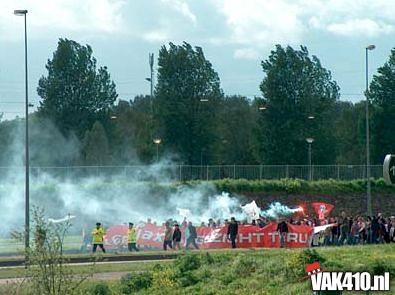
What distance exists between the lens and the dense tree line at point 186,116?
84.4 meters

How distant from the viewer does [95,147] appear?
273 feet

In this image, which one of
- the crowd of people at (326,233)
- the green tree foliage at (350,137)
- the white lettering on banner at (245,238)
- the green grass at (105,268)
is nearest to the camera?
the green grass at (105,268)

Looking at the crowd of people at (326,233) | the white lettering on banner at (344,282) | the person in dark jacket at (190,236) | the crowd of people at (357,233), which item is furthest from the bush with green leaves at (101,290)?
the person in dark jacket at (190,236)

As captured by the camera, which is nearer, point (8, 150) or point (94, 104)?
point (8, 150)

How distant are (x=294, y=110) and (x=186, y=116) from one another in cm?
978

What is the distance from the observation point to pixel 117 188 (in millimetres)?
62125

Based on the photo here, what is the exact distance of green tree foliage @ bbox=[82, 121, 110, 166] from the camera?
83062 millimetres

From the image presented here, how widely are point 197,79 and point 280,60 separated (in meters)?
7.82

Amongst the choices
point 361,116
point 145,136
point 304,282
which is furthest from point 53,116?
point 304,282

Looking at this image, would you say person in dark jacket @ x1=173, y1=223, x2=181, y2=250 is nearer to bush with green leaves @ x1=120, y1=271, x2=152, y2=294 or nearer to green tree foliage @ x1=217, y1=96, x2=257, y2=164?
bush with green leaves @ x1=120, y1=271, x2=152, y2=294

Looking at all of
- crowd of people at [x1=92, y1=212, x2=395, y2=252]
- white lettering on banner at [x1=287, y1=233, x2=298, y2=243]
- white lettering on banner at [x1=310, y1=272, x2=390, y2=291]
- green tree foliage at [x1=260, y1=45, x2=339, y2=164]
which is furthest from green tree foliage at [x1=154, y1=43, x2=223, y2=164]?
white lettering on banner at [x1=310, y1=272, x2=390, y2=291]

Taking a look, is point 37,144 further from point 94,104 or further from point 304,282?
point 304,282

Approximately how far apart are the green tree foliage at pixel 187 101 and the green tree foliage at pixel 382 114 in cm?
1402

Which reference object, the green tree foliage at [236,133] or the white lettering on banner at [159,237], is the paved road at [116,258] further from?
the green tree foliage at [236,133]
